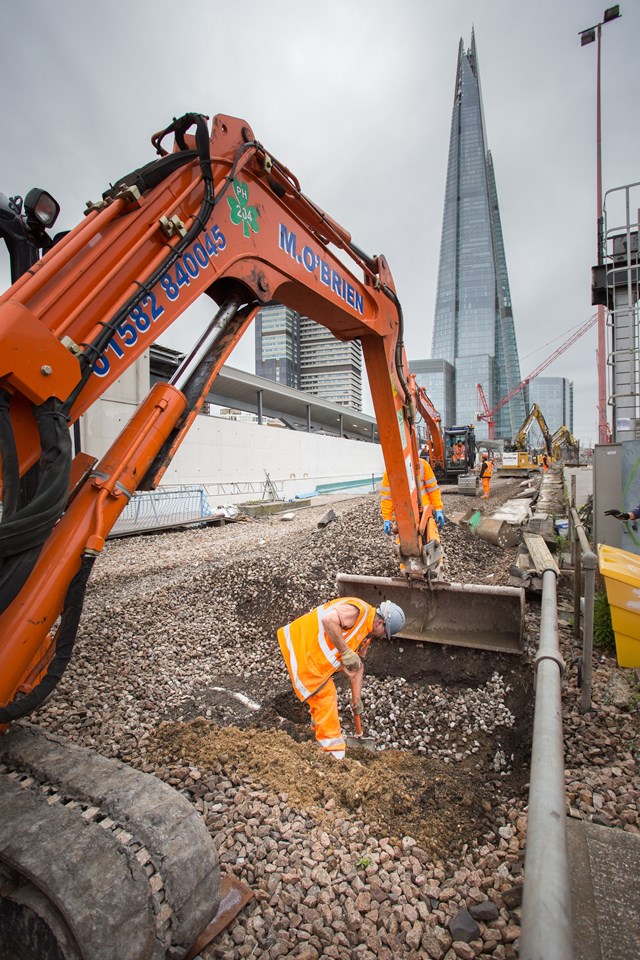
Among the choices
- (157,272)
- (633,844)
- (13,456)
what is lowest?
(633,844)

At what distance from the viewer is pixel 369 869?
2318 millimetres

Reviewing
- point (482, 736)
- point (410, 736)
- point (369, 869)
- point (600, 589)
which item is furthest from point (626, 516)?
point (369, 869)

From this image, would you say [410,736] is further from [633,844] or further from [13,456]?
[13,456]

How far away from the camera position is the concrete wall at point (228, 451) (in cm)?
1557

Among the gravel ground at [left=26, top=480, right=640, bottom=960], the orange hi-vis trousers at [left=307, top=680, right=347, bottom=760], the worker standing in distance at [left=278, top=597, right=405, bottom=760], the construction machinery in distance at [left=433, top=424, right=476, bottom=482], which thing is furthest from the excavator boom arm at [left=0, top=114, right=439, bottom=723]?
the construction machinery in distance at [left=433, top=424, right=476, bottom=482]

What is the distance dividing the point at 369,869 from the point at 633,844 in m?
1.24

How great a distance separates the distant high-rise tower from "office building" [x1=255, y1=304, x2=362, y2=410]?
38.0 metres

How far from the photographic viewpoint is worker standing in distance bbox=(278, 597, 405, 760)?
360 centimetres

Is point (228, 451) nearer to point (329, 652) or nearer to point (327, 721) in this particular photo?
point (329, 652)

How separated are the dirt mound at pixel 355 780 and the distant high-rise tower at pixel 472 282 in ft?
334

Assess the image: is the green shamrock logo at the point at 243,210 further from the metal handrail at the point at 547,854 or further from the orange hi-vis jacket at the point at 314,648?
the metal handrail at the point at 547,854

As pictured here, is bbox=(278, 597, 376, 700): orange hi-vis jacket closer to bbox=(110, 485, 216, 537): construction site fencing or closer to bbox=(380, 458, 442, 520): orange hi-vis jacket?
bbox=(380, 458, 442, 520): orange hi-vis jacket

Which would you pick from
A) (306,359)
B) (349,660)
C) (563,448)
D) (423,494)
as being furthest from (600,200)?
(306,359)

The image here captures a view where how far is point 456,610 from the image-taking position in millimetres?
5246
